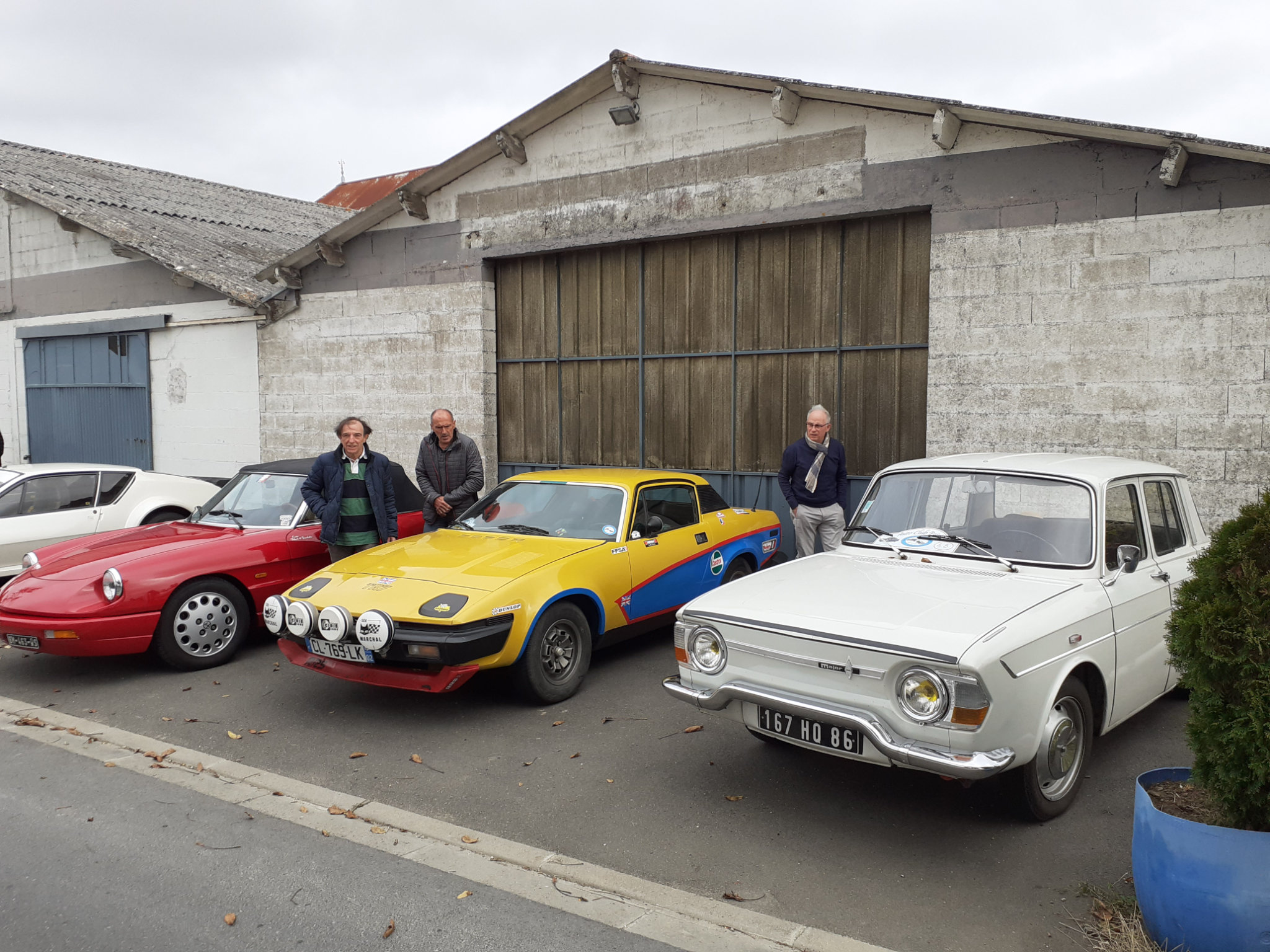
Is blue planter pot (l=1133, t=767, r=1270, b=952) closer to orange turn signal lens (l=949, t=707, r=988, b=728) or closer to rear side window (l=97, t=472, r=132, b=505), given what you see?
orange turn signal lens (l=949, t=707, r=988, b=728)

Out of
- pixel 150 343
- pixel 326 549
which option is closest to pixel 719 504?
pixel 326 549

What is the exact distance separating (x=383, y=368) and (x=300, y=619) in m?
7.15

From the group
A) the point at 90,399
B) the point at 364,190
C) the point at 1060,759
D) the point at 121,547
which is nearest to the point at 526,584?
the point at 1060,759

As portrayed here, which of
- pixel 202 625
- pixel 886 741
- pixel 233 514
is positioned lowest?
pixel 202 625

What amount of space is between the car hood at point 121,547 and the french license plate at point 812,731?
4706 millimetres

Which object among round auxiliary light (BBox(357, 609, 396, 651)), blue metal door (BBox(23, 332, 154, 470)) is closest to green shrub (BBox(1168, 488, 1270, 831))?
round auxiliary light (BBox(357, 609, 396, 651))

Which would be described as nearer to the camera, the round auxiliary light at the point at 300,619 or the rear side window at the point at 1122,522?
the rear side window at the point at 1122,522

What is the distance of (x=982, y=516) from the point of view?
4926 millimetres

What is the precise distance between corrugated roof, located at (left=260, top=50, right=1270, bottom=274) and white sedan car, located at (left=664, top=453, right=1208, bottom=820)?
3.26m

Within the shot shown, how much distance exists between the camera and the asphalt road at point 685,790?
351 centimetres

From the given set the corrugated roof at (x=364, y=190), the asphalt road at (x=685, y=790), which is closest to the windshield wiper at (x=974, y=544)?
the asphalt road at (x=685, y=790)

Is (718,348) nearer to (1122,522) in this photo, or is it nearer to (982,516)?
(982,516)

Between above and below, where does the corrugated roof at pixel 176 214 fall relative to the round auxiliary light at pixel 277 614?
above

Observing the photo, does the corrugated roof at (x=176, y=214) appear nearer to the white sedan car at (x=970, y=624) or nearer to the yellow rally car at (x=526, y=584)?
the yellow rally car at (x=526, y=584)
